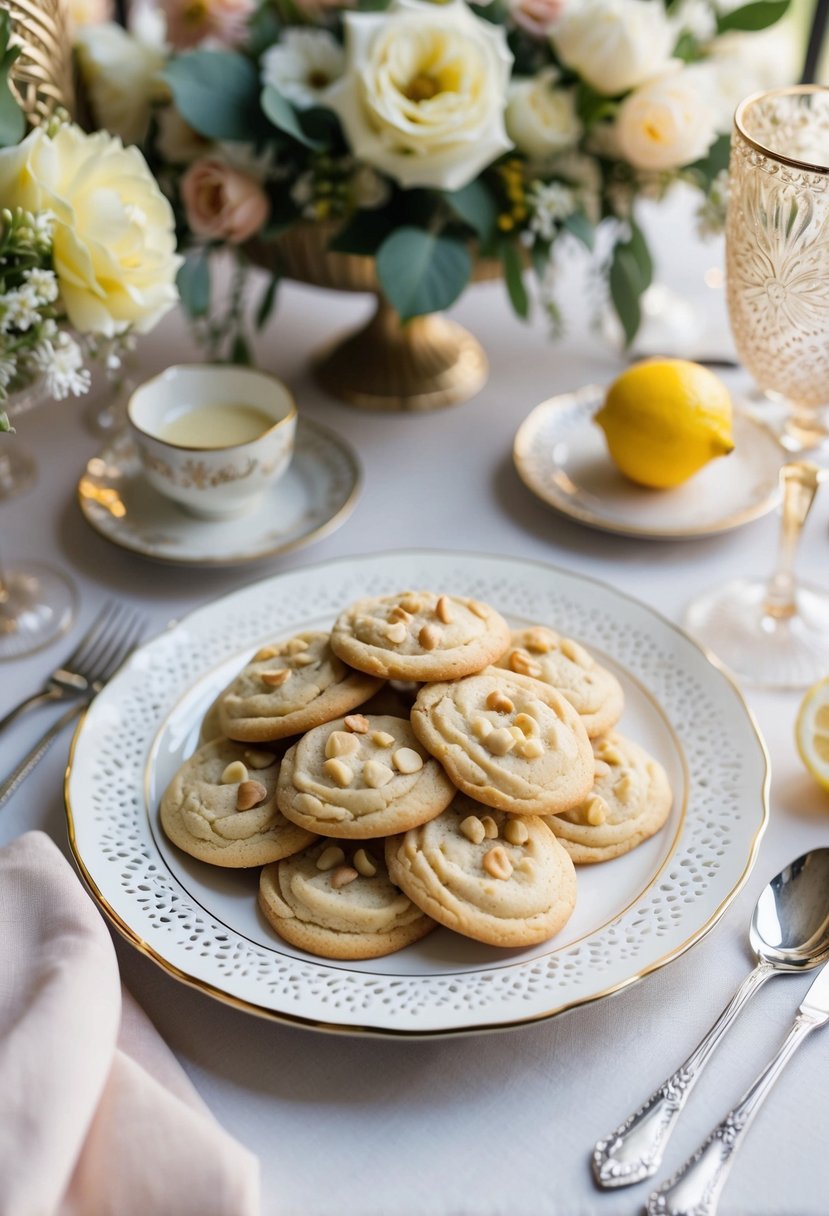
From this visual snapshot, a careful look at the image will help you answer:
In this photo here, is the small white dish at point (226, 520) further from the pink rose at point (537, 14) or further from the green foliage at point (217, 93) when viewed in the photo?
the pink rose at point (537, 14)

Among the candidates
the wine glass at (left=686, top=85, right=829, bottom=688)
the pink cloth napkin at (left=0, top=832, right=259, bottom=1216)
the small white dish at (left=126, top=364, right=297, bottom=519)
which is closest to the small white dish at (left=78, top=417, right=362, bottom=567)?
the small white dish at (left=126, top=364, right=297, bottom=519)

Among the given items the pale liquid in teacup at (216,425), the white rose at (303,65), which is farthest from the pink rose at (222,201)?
the pale liquid in teacup at (216,425)

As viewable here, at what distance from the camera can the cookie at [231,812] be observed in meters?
0.93

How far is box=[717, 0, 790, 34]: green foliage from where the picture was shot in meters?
1.47

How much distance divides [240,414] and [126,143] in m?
0.42

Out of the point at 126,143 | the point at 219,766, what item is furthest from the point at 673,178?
the point at 219,766

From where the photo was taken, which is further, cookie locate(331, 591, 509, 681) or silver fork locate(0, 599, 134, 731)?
silver fork locate(0, 599, 134, 731)

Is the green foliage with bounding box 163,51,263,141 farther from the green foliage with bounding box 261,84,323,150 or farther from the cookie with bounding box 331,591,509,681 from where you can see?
the cookie with bounding box 331,591,509,681

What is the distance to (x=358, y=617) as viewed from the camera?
1.03 m

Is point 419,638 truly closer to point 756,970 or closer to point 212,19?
point 756,970

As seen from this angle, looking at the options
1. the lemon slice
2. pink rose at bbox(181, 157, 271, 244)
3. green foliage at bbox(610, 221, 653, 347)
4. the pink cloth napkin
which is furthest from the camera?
green foliage at bbox(610, 221, 653, 347)

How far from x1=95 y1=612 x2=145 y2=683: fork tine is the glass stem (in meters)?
0.70

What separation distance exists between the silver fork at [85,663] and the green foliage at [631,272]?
0.77 metres

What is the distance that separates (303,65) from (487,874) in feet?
3.39
